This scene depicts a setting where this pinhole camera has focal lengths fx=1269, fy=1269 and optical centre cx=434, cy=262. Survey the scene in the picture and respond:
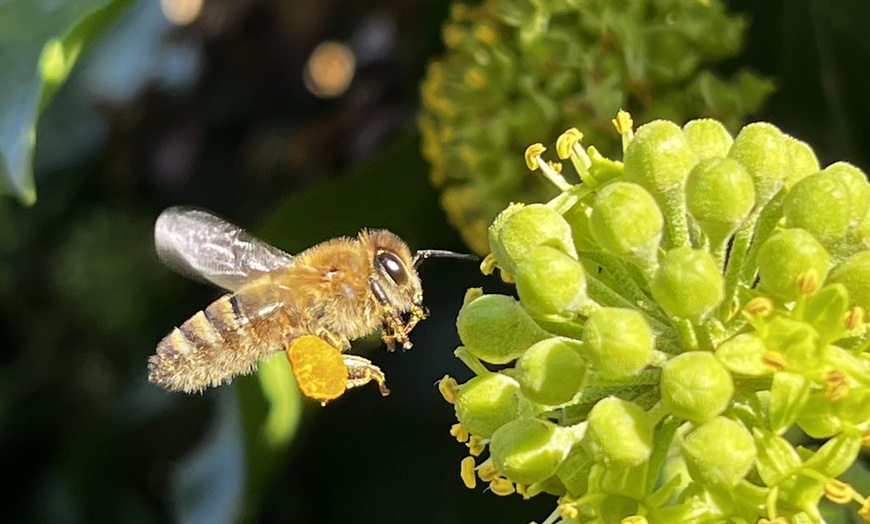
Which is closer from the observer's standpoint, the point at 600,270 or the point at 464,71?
the point at 600,270

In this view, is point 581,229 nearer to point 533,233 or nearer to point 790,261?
point 533,233

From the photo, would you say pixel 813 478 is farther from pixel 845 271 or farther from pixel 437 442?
pixel 437 442

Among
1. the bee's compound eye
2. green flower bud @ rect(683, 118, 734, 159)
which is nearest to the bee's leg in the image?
the bee's compound eye

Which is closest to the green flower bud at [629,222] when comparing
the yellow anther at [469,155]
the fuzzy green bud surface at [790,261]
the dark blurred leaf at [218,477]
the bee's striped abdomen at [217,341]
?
the fuzzy green bud surface at [790,261]

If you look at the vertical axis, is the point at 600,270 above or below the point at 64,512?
above

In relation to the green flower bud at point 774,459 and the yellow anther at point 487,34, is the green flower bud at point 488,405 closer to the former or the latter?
the green flower bud at point 774,459

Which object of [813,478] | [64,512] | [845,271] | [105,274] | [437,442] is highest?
[845,271]

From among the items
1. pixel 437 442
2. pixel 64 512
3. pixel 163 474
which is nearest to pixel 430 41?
pixel 437 442
